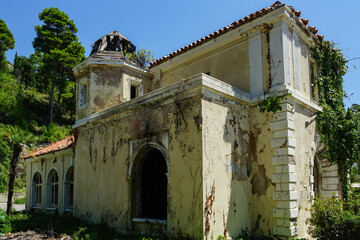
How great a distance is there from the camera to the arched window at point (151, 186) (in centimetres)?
1070

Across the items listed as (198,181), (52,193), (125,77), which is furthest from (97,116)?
(52,193)

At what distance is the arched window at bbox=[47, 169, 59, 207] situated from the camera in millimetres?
17344

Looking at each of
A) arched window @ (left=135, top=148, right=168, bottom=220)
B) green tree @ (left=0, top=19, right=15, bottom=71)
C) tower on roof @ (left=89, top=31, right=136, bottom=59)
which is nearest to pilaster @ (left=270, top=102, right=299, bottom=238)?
arched window @ (left=135, top=148, right=168, bottom=220)

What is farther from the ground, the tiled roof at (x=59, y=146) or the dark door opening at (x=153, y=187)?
the tiled roof at (x=59, y=146)

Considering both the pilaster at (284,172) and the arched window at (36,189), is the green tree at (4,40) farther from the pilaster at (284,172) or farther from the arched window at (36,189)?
the pilaster at (284,172)

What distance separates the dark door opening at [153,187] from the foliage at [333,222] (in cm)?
504

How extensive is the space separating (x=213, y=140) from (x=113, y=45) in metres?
8.29

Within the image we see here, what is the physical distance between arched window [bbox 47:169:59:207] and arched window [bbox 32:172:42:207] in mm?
1555

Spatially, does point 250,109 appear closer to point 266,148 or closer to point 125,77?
point 266,148

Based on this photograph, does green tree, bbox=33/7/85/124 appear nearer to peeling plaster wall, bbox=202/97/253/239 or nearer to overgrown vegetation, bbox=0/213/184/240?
overgrown vegetation, bbox=0/213/184/240

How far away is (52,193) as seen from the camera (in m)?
17.7

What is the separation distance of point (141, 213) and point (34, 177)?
11.9m

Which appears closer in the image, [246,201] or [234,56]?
[246,201]

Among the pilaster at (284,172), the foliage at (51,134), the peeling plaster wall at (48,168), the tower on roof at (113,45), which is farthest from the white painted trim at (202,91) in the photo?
the foliage at (51,134)
